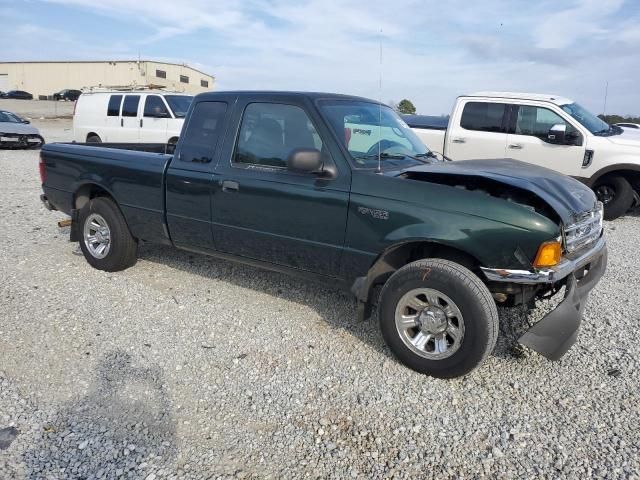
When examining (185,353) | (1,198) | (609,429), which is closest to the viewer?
(609,429)

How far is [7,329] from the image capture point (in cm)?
409

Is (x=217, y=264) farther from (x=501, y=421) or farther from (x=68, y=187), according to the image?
(x=501, y=421)

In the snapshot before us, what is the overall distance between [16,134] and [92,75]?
56.2m

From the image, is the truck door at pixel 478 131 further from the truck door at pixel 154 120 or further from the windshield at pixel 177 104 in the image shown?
the truck door at pixel 154 120

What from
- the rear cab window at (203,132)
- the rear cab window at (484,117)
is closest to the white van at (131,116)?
the rear cab window at (484,117)

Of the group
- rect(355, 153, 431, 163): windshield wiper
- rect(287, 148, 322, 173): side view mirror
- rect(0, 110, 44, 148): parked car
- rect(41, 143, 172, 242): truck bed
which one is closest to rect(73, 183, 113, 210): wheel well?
rect(41, 143, 172, 242): truck bed

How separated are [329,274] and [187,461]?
174 centimetres

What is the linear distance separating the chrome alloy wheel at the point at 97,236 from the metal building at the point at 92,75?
60563mm

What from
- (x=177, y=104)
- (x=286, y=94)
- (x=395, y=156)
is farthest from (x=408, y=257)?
(x=177, y=104)

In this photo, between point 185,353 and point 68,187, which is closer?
point 185,353

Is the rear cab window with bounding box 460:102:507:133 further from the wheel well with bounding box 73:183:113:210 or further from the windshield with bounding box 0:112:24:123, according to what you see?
the windshield with bounding box 0:112:24:123

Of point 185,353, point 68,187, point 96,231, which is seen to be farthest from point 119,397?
point 68,187

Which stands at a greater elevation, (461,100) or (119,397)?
(461,100)

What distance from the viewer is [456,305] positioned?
3301mm
